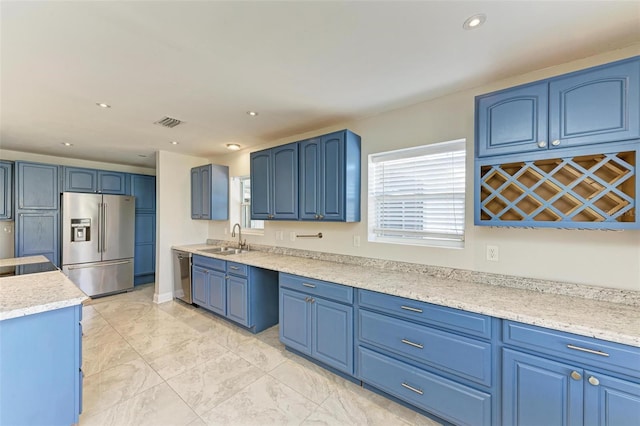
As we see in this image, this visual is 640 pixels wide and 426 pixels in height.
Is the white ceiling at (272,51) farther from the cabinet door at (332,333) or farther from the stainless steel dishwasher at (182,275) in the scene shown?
the stainless steel dishwasher at (182,275)

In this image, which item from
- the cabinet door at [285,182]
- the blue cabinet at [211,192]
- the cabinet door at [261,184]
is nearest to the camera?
the cabinet door at [285,182]

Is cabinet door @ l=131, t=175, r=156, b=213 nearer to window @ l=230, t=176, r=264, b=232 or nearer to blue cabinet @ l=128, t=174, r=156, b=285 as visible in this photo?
blue cabinet @ l=128, t=174, r=156, b=285

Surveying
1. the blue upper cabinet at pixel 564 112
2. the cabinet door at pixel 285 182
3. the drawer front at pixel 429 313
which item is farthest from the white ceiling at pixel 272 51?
the drawer front at pixel 429 313

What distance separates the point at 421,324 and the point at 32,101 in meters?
3.66

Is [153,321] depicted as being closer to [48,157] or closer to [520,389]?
[48,157]

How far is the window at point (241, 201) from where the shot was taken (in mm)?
4246

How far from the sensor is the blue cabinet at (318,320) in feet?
7.10

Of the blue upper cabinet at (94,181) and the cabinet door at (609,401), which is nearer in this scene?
the cabinet door at (609,401)

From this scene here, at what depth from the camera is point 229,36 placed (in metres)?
1.51

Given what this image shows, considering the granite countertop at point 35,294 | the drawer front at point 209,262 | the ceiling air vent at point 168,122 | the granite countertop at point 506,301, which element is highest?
the ceiling air vent at point 168,122

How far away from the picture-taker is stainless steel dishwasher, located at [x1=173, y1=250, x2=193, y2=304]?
12.8 feet

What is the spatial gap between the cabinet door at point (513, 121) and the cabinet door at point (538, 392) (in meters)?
1.23

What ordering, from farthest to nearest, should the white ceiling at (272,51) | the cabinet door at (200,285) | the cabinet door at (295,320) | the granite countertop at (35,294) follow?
the cabinet door at (200,285)
the cabinet door at (295,320)
the granite countertop at (35,294)
the white ceiling at (272,51)

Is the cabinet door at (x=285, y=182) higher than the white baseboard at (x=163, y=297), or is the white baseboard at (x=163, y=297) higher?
the cabinet door at (x=285, y=182)
